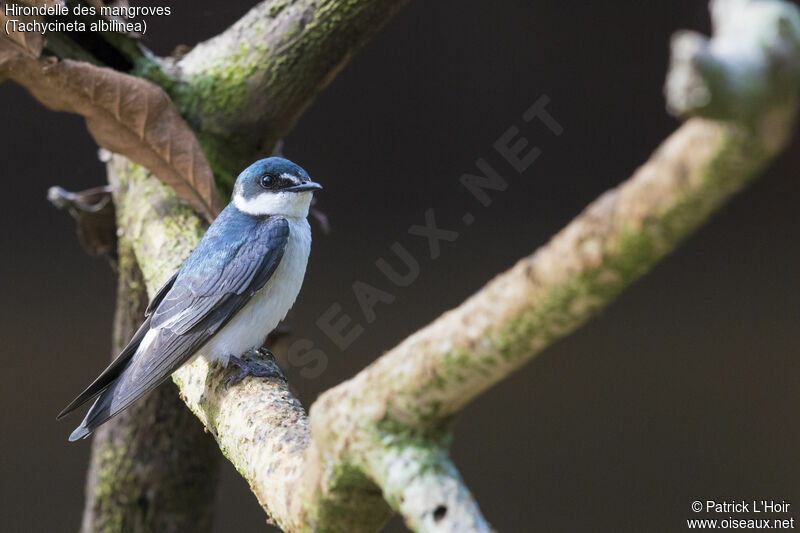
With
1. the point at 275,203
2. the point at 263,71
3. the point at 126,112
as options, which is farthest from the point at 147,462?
the point at 263,71

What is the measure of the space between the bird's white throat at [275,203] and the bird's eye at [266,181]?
0.02 meters

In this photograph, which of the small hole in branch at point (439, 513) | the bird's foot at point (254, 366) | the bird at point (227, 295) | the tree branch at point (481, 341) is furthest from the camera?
the bird at point (227, 295)

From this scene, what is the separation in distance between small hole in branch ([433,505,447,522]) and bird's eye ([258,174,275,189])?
45.8 inches

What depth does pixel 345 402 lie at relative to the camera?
35.9 inches

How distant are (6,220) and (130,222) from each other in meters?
1.38

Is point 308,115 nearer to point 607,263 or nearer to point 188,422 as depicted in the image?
point 188,422

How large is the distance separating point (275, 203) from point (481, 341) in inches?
46.9

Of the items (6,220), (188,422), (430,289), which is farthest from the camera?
(430,289)

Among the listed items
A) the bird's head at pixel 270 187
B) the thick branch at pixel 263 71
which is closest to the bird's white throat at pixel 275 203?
the bird's head at pixel 270 187

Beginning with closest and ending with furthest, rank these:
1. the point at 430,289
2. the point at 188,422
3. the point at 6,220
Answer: the point at 188,422 → the point at 6,220 → the point at 430,289

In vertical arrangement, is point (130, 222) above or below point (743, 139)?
above

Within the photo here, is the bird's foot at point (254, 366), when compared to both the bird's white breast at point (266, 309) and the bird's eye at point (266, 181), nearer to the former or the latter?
the bird's white breast at point (266, 309)

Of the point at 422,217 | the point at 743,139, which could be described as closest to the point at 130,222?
the point at 422,217

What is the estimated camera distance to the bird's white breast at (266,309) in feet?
5.59
